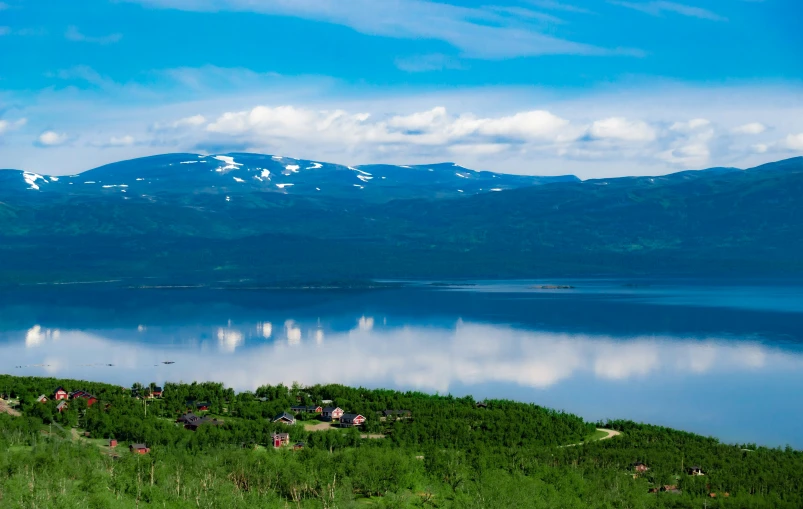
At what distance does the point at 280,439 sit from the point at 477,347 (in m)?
47.5

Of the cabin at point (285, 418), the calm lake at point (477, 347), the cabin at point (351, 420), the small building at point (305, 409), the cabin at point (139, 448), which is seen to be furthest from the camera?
the calm lake at point (477, 347)

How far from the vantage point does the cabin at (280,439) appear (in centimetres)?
4050

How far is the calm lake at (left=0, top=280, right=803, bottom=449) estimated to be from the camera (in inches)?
2435

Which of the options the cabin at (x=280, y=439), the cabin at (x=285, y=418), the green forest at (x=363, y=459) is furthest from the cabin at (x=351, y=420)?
the cabin at (x=280, y=439)

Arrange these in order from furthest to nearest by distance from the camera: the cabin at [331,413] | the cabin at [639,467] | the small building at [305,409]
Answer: the small building at [305,409] → the cabin at [331,413] → the cabin at [639,467]

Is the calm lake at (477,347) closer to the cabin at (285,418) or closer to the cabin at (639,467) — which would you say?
the cabin at (639,467)

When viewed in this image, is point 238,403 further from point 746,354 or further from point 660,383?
point 746,354

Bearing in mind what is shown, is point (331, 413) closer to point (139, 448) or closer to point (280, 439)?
point (280, 439)

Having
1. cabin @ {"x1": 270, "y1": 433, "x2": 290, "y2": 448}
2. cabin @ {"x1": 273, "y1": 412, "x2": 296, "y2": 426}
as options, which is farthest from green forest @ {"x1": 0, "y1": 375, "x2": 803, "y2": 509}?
cabin @ {"x1": 273, "y1": 412, "x2": 296, "y2": 426}

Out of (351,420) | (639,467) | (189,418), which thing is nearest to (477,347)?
(351,420)

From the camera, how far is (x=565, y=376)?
230 ft

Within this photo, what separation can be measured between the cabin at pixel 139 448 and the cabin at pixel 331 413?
1087 centimetres

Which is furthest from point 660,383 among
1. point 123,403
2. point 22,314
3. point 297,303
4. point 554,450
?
point 22,314

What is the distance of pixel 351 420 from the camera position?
45719mm
